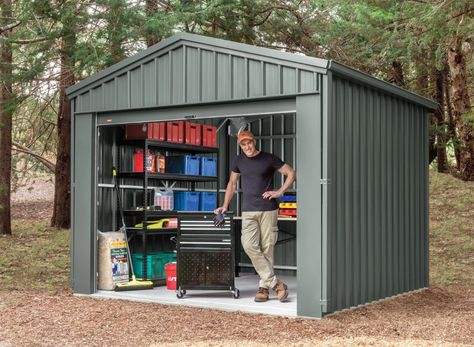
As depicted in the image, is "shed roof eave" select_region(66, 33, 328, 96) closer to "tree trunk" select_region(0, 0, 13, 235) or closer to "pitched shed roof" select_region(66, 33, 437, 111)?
"pitched shed roof" select_region(66, 33, 437, 111)

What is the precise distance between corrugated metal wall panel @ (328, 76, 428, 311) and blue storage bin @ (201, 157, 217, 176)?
310 centimetres

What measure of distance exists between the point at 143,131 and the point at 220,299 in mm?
2687

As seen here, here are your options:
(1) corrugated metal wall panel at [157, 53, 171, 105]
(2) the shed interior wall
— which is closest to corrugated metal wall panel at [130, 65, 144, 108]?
(1) corrugated metal wall panel at [157, 53, 171, 105]

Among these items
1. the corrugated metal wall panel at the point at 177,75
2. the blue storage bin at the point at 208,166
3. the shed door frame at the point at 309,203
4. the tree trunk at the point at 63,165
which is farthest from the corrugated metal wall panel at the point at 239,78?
the tree trunk at the point at 63,165

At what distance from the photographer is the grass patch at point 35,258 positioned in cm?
1171

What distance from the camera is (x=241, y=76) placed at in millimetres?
8438

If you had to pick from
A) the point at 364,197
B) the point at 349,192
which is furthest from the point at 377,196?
the point at 349,192

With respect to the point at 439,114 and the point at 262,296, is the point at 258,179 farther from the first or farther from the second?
the point at 439,114

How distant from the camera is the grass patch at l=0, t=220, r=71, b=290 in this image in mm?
11709

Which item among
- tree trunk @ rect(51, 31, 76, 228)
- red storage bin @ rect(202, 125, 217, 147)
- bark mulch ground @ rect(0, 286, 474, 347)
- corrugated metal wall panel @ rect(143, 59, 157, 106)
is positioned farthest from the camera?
tree trunk @ rect(51, 31, 76, 228)

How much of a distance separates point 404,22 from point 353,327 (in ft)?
23.2

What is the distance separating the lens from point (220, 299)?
29.1ft

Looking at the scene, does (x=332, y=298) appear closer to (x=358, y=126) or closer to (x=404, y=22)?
(x=358, y=126)

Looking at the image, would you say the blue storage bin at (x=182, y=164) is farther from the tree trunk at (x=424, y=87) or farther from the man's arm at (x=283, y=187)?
the tree trunk at (x=424, y=87)
